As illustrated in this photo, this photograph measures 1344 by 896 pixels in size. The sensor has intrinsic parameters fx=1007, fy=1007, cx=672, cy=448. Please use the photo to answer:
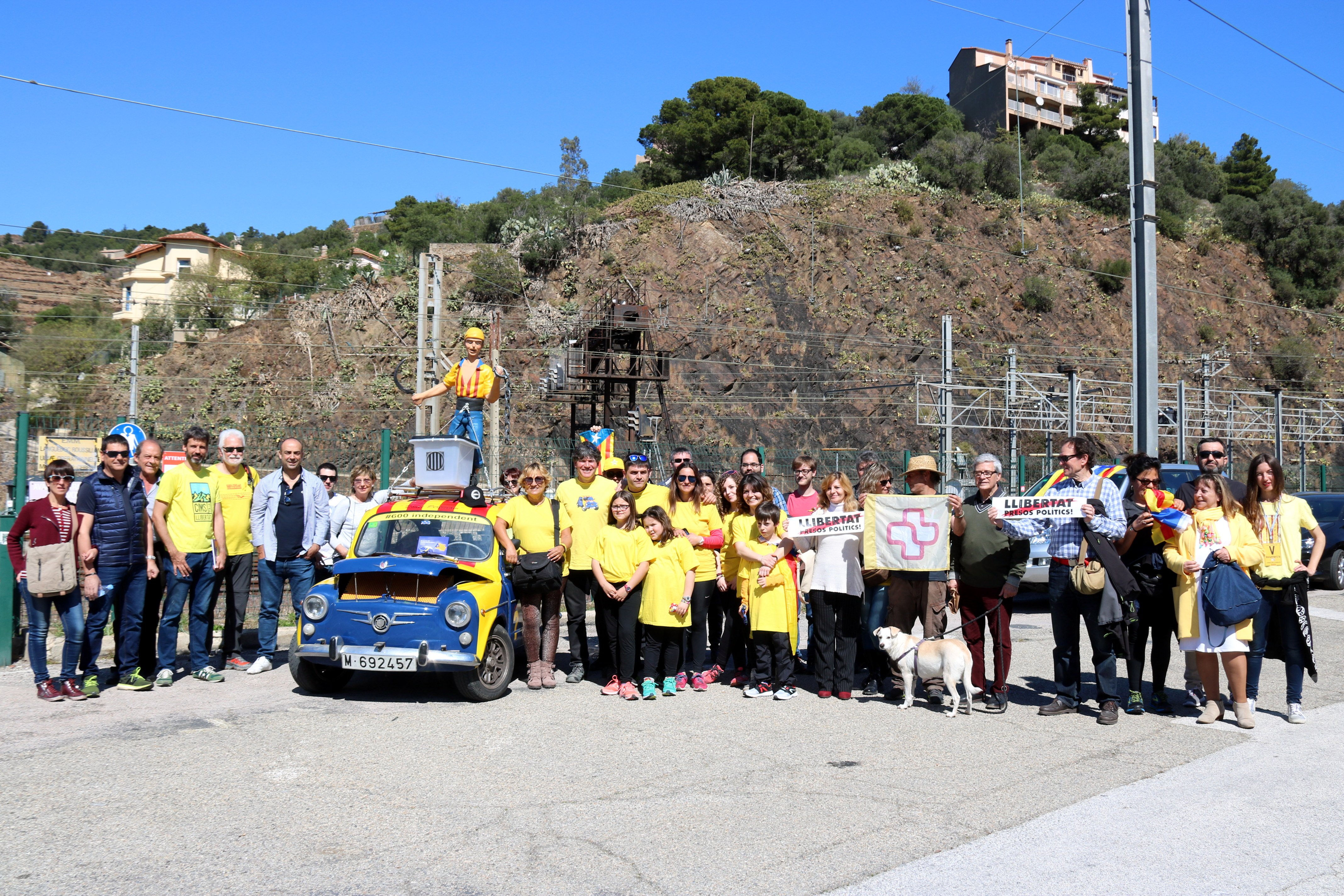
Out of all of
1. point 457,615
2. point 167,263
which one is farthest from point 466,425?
point 167,263

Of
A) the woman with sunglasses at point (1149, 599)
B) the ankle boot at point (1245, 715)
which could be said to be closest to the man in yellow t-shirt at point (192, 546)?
the woman with sunglasses at point (1149, 599)

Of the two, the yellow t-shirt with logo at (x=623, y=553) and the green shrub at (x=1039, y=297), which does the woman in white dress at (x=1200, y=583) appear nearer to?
the yellow t-shirt with logo at (x=623, y=553)

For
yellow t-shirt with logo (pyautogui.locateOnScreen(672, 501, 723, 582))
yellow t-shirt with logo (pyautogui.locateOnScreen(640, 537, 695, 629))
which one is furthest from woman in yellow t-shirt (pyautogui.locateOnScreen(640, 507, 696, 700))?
yellow t-shirt with logo (pyautogui.locateOnScreen(672, 501, 723, 582))

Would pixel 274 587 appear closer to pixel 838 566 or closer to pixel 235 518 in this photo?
pixel 235 518

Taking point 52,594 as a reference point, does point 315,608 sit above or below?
below

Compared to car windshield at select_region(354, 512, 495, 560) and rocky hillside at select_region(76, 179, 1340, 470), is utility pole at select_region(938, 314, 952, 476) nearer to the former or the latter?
rocky hillside at select_region(76, 179, 1340, 470)

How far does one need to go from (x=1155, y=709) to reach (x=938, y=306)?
41.9m

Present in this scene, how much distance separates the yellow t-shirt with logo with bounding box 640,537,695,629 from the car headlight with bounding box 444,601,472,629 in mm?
1473

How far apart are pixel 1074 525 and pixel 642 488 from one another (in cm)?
372

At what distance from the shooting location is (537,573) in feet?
28.5

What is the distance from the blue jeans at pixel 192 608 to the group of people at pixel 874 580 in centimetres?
267

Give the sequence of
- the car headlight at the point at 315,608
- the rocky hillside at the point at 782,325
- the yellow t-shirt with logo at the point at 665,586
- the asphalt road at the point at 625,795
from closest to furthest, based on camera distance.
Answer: the asphalt road at the point at 625,795
the car headlight at the point at 315,608
the yellow t-shirt with logo at the point at 665,586
the rocky hillside at the point at 782,325

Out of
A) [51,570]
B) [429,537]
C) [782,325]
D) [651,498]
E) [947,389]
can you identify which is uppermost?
[782,325]

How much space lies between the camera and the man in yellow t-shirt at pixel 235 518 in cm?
909
